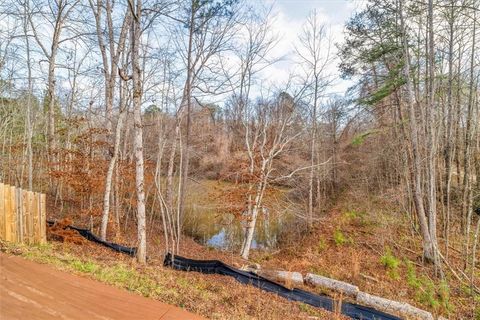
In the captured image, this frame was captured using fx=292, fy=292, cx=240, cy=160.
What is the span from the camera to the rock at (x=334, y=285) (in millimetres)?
6178

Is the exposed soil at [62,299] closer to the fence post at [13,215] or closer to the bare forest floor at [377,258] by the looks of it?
the fence post at [13,215]

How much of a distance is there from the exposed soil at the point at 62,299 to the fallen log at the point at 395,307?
175 inches

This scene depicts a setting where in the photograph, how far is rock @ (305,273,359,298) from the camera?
20.3ft

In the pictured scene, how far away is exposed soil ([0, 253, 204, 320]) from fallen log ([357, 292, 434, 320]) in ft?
14.5

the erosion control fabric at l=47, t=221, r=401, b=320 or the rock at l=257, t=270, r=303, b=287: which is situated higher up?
the erosion control fabric at l=47, t=221, r=401, b=320

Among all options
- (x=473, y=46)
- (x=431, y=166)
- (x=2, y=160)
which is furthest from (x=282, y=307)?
(x=2, y=160)

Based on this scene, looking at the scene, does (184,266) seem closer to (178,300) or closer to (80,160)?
(178,300)

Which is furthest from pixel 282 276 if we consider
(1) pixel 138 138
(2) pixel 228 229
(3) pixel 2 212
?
(2) pixel 228 229

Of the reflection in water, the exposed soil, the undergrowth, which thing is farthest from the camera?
the reflection in water

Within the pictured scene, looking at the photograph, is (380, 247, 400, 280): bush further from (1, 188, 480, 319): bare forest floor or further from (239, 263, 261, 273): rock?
→ (239, 263, 261, 273): rock

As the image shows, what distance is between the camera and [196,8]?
823cm

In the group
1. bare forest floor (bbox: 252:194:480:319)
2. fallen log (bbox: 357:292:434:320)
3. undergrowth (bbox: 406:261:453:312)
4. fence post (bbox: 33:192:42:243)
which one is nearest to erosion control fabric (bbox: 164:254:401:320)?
fallen log (bbox: 357:292:434:320)

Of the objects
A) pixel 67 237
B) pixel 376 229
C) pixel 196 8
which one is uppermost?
pixel 196 8

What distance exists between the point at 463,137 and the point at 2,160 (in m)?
17.3
